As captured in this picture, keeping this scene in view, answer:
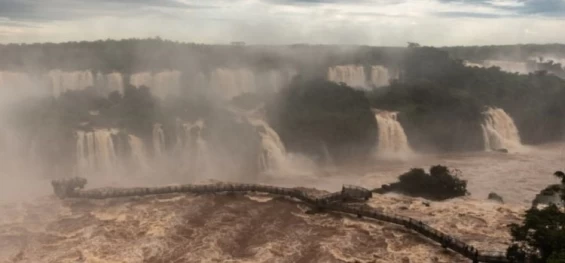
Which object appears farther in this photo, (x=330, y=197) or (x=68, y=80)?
(x=68, y=80)

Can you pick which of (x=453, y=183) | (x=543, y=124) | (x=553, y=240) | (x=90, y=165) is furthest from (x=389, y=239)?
(x=543, y=124)

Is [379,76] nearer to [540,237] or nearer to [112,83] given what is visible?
[112,83]

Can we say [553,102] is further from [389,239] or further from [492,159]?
[389,239]

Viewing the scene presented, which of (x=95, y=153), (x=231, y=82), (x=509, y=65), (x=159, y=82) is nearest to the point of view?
(x=95, y=153)

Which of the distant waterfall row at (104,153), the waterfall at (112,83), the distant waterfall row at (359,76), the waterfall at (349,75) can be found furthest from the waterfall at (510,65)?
the distant waterfall row at (104,153)

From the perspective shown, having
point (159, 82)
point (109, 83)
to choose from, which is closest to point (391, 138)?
point (159, 82)

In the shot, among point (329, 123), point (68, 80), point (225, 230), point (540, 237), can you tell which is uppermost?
point (68, 80)

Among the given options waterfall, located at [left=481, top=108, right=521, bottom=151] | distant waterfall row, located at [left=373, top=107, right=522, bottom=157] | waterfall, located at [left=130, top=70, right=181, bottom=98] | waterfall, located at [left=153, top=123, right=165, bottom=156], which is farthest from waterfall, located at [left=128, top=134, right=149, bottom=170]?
waterfall, located at [left=481, top=108, right=521, bottom=151]
